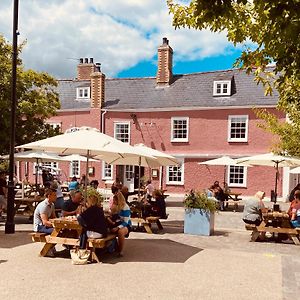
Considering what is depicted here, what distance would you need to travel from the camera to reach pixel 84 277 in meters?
7.38

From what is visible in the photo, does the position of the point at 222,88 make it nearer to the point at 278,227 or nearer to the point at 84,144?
the point at 278,227

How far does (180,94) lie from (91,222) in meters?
23.9

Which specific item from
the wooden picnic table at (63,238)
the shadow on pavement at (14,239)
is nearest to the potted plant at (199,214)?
the wooden picnic table at (63,238)

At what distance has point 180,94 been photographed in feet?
104

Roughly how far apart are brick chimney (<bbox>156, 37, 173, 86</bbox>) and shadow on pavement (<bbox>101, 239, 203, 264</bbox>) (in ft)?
74.1

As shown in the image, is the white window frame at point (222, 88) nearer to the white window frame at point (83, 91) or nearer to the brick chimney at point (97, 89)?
the brick chimney at point (97, 89)

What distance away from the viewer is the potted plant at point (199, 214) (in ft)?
41.8

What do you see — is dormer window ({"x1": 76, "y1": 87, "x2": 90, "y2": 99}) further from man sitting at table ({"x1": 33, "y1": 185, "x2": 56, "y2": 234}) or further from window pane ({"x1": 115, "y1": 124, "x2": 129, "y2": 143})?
man sitting at table ({"x1": 33, "y1": 185, "x2": 56, "y2": 234})

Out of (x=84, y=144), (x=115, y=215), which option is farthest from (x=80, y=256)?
(x=84, y=144)

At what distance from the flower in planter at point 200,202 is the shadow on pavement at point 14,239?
4.56m

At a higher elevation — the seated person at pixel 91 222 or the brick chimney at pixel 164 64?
the brick chimney at pixel 164 64

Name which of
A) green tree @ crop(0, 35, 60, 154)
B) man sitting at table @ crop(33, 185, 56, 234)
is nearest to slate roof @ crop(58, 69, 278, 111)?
green tree @ crop(0, 35, 60, 154)

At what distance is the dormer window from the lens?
34812mm

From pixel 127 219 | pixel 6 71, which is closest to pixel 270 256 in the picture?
pixel 127 219
